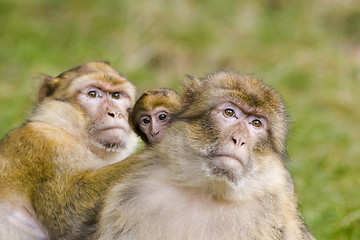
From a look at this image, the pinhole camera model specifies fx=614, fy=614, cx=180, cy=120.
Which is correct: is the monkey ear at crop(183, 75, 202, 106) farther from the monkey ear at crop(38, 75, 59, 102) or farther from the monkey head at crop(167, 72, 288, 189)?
the monkey ear at crop(38, 75, 59, 102)

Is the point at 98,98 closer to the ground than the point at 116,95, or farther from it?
closer to the ground

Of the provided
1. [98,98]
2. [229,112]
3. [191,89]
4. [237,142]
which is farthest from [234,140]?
[98,98]

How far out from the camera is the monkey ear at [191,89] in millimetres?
3209

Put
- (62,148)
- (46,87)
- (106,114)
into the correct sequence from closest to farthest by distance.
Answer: (62,148) < (106,114) < (46,87)

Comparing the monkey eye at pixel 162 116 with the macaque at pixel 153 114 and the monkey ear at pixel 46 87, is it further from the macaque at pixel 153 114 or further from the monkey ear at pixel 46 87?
the monkey ear at pixel 46 87

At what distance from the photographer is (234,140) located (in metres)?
2.82

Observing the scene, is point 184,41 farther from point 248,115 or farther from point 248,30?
point 248,115

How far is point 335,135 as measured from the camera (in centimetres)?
706

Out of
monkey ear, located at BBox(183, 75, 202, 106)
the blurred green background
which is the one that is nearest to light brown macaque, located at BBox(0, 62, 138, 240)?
monkey ear, located at BBox(183, 75, 202, 106)

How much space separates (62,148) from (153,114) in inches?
25.9

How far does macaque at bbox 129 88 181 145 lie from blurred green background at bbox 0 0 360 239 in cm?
292

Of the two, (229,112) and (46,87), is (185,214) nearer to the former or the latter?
(229,112)

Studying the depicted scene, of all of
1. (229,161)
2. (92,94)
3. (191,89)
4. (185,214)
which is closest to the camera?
(229,161)

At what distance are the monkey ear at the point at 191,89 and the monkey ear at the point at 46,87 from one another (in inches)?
48.9
